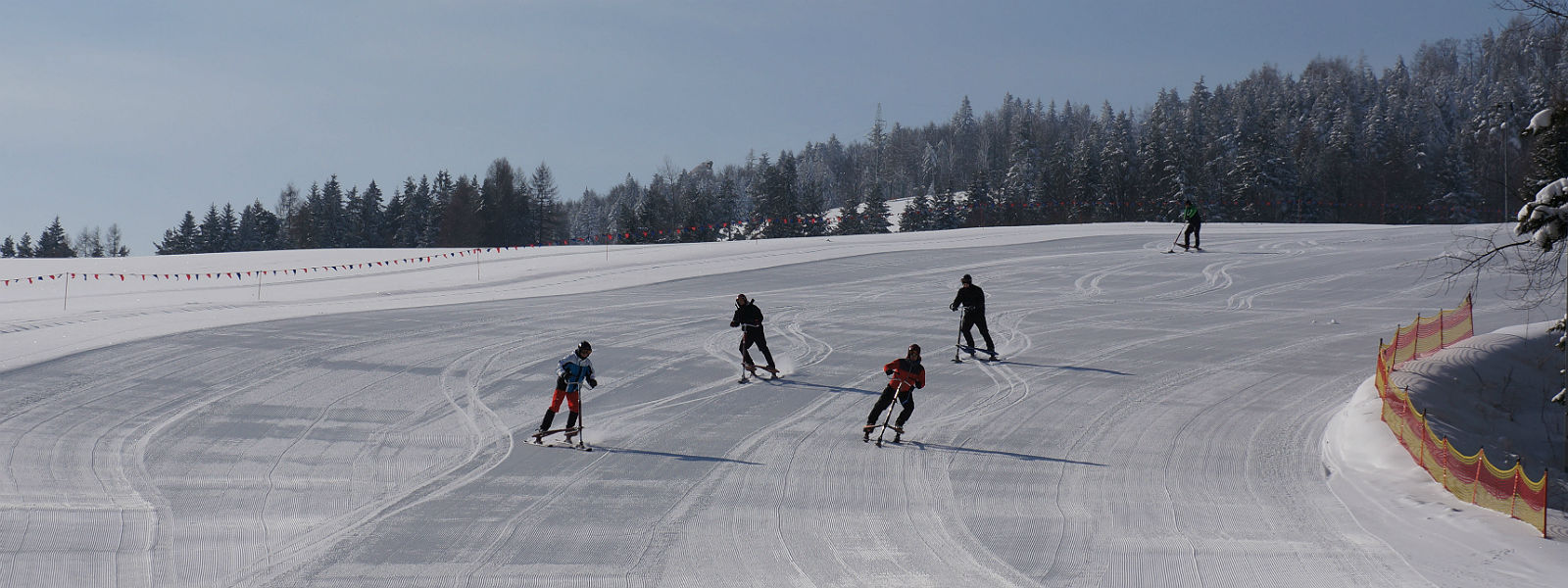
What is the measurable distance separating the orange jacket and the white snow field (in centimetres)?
74

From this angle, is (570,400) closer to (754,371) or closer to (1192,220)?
(754,371)

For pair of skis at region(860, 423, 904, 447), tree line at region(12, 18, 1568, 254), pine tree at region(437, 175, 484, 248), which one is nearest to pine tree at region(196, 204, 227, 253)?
tree line at region(12, 18, 1568, 254)

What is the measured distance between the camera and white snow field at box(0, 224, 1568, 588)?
340 inches

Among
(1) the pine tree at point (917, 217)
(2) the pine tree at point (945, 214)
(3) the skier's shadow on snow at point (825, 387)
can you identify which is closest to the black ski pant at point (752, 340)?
(3) the skier's shadow on snow at point (825, 387)

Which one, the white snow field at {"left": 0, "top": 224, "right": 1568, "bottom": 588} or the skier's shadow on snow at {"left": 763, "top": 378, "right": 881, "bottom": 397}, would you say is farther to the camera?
the skier's shadow on snow at {"left": 763, "top": 378, "right": 881, "bottom": 397}

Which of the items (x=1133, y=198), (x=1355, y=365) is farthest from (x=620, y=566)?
(x=1133, y=198)

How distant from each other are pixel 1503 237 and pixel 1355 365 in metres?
29.7

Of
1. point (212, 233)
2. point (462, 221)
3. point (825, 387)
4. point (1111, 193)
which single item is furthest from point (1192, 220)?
point (212, 233)

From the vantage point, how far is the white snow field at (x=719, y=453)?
8.65 meters

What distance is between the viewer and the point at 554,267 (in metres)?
36.1

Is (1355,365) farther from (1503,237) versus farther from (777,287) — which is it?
(1503,237)

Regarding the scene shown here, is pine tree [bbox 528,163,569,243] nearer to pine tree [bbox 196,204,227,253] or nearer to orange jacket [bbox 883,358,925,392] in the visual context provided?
pine tree [bbox 196,204,227,253]

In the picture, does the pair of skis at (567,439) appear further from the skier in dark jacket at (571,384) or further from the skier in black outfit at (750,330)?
the skier in black outfit at (750,330)

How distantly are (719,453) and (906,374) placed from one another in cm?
240
